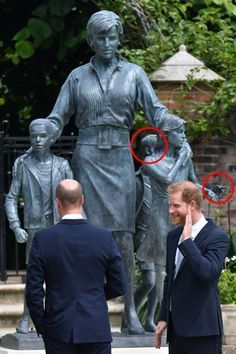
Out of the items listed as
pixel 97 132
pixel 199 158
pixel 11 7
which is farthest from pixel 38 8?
pixel 97 132

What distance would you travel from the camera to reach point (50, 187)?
10555mm

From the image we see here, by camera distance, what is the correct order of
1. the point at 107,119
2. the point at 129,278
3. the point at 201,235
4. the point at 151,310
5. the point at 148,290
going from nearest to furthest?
the point at 201,235 < the point at 107,119 < the point at 129,278 < the point at 151,310 < the point at 148,290

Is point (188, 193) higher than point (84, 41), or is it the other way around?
point (84, 41)

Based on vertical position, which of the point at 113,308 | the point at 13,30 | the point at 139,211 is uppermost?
the point at 13,30

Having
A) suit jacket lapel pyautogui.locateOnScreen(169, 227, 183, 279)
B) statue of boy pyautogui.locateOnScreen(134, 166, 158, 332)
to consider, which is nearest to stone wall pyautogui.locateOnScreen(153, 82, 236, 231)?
statue of boy pyautogui.locateOnScreen(134, 166, 158, 332)

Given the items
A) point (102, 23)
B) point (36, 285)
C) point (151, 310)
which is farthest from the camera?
point (151, 310)

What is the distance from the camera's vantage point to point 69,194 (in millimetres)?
7848

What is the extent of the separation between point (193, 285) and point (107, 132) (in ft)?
8.06

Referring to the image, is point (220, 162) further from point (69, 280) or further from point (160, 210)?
point (69, 280)

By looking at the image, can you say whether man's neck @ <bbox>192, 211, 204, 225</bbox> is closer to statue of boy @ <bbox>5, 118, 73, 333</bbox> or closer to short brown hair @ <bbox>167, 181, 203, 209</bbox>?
short brown hair @ <bbox>167, 181, 203, 209</bbox>

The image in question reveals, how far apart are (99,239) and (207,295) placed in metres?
0.68

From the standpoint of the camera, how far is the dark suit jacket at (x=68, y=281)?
784 cm

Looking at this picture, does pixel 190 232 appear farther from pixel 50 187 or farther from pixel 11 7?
pixel 11 7

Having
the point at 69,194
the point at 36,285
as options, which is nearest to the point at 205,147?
the point at 69,194
